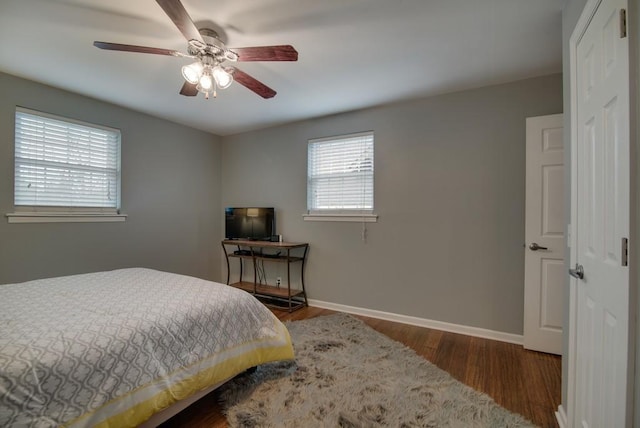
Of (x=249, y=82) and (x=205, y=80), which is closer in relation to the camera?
(x=205, y=80)

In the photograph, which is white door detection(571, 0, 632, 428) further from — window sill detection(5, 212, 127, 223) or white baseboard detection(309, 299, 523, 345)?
window sill detection(5, 212, 127, 223)

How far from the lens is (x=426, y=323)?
9.96ft

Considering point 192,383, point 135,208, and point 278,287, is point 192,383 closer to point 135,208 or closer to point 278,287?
point 278,287

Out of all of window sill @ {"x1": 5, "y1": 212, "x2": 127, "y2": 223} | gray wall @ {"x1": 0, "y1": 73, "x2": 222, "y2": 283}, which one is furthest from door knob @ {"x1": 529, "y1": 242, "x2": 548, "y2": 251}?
window sill @ {"x1": 5, "y1": 212, "x2": 127, "y2": 223}

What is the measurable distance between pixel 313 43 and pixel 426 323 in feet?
9.34

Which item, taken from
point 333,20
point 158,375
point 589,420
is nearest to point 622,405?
point 589,420

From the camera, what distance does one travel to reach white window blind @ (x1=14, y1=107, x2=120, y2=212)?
2.67m

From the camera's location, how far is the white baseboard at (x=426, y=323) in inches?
105

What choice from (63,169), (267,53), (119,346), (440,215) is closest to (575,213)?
(440,215)

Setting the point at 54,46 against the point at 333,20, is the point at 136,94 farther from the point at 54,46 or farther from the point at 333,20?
the point at 333,20

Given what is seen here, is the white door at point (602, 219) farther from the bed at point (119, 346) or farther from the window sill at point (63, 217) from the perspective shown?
the window sill at point (63, 217)

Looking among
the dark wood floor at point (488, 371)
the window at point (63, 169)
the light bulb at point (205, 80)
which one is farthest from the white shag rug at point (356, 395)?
the window at point (63, 169)

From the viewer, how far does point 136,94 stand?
2.96 meters

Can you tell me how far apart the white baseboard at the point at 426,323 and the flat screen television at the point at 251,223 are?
1.11 metres
